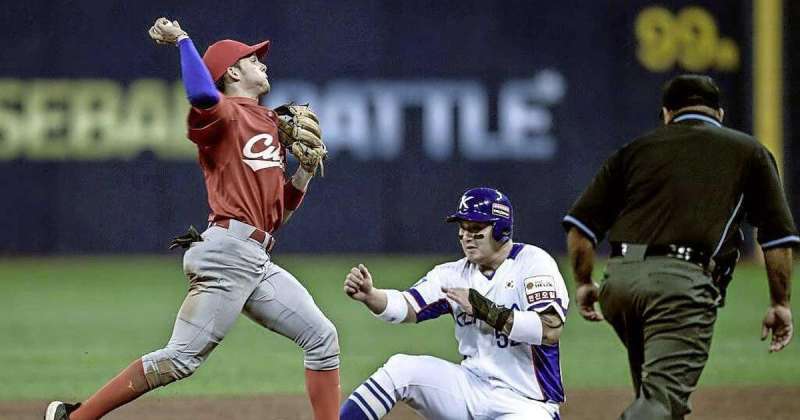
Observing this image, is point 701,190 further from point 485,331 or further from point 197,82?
point 197,82

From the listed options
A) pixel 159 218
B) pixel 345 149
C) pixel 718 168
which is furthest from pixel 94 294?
pixel 718 168

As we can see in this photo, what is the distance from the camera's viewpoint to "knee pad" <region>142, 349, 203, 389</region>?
5500mm

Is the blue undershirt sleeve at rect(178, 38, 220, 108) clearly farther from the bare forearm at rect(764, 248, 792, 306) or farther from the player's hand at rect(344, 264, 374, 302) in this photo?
the bare forearm at rect(764, 248, 792, 306)

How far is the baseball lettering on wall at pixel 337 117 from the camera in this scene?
56.5 feet

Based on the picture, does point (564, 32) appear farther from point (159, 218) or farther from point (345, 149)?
point (159, 218)

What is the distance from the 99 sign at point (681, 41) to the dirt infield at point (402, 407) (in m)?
9.83

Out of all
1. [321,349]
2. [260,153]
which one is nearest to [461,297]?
[321,349]

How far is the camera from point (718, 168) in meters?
5.22

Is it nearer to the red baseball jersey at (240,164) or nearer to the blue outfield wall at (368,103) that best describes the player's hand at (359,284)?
the red baseball jersey at (240,164)

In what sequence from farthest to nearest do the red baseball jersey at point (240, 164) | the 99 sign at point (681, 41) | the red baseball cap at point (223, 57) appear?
the 99 sign at point (681, 41), the red baseball cap at point (223, 57), the red baseball jersey at point (240, 164)

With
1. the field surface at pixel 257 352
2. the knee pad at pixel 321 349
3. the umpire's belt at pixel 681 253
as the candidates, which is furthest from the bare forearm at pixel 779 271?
the field surface at pixel 257 352

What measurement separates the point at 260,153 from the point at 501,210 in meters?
1.06

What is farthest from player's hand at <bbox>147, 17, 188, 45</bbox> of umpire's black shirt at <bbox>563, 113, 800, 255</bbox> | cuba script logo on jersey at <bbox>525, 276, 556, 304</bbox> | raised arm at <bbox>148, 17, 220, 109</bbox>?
umpire's black shirt at <bbox>563, 113, 800, 255</bbox>

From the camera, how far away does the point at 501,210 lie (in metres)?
5.59
